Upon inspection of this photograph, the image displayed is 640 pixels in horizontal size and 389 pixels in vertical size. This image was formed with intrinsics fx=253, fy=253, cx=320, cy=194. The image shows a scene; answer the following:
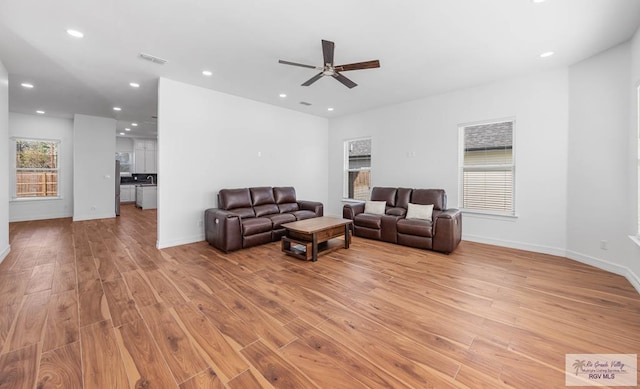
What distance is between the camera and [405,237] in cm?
438

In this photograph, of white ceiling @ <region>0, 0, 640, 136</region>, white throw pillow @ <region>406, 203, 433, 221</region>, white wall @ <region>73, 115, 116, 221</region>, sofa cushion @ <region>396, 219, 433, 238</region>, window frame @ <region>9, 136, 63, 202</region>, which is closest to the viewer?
white ceiling @ <region>0, 0, 640, 136</region>

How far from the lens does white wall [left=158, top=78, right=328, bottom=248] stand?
434 cm

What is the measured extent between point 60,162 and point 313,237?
798cm

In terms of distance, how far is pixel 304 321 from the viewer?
7.03ft

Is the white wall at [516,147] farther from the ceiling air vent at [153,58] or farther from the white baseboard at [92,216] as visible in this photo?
the white baseboard at [92,216]

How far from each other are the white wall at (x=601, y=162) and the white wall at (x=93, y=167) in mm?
10024

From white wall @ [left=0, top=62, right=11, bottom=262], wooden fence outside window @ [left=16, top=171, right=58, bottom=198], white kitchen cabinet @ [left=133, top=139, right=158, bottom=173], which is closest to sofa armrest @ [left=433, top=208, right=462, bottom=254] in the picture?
white wall @ [left=0, top=62, right=11, bottom=262]

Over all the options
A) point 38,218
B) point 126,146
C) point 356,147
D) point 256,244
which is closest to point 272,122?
point 356,147

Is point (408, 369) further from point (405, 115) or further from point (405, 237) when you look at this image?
point (405, 115)

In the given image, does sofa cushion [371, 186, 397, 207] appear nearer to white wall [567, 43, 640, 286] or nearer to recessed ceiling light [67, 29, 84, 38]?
white wall [567, 43, 640, 286]

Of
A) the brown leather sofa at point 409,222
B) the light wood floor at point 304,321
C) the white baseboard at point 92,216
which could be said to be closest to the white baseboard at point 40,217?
the white baseboard at point 92,216

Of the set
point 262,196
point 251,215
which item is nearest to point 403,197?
A: point 262,196

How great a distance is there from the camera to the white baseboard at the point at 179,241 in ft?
14.1

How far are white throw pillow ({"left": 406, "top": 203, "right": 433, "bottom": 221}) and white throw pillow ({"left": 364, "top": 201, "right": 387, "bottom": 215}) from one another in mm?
557
